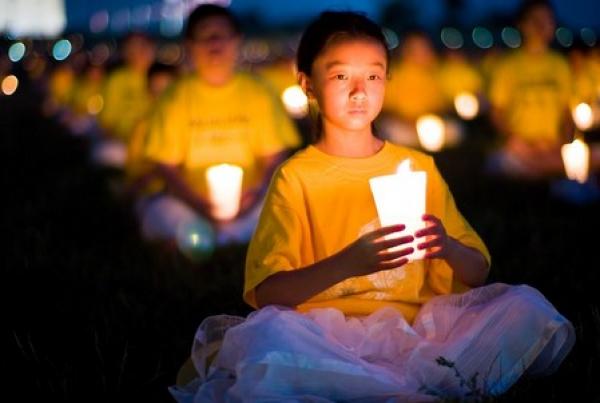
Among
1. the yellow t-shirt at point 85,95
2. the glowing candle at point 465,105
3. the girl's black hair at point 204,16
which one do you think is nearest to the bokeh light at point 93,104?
the yellow t-shirt at point 85,95

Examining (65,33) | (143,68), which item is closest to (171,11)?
(65,33)

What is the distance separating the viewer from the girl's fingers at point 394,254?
297 cm

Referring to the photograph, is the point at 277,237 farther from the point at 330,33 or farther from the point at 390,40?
the point at 390,40

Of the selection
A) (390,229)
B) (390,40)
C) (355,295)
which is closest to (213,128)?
(390,40)

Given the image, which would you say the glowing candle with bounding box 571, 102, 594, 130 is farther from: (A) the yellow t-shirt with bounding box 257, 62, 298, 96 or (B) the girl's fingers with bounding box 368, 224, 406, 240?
(A) the yellow t-shirt with bounding box 257, 62, 298, 96

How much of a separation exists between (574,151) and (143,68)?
15.7 ft

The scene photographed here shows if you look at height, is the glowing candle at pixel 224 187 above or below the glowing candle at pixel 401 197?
below

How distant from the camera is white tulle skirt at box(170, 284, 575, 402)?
297 cm

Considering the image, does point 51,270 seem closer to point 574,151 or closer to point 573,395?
point 573,395

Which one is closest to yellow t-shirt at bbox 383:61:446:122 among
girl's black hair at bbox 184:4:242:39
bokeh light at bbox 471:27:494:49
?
girl's black hair at bbox 184:4:242:39

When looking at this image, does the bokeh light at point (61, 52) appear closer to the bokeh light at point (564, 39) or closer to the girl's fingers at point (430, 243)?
the bokeh light at point (564, 39)

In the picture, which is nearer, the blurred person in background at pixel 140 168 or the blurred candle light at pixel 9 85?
the blurred person in background at pixel 140 168

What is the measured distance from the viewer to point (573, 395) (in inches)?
130

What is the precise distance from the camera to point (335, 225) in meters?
3.50
